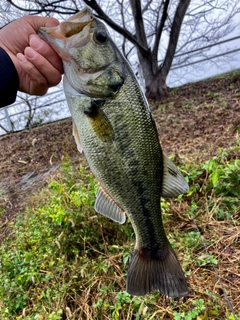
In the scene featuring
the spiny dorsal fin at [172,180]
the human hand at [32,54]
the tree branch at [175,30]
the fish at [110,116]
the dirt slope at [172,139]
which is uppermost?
the human hand at [32,54]

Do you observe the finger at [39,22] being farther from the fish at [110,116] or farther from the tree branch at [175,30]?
the tree branch at [175,30]

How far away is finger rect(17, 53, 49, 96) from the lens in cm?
146

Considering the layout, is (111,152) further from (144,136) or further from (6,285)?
(6,285)

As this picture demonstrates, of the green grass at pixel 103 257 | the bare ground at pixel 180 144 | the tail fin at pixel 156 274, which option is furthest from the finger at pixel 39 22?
the bare ground at pixel 180 144

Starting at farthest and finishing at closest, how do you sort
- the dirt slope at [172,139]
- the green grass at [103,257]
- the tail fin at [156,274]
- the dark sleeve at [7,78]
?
the dirt slope at [172,139] < the green grass at [103,257] < the tail fin at [156,274] < the dark sleeve at [7,78]

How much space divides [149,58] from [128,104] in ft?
26.2

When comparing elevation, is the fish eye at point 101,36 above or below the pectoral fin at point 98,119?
above

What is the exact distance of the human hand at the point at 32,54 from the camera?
1410mm

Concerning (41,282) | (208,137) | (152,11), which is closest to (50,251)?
(41,282)

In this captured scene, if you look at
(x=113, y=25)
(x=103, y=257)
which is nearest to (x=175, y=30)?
(x=113, y=25)

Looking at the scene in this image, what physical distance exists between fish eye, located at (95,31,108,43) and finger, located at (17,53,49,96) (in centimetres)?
32

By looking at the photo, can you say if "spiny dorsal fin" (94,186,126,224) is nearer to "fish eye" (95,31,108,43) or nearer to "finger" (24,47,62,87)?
"finger" (24,47,62,87)

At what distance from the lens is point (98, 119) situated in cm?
142

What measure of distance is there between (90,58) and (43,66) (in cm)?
22
